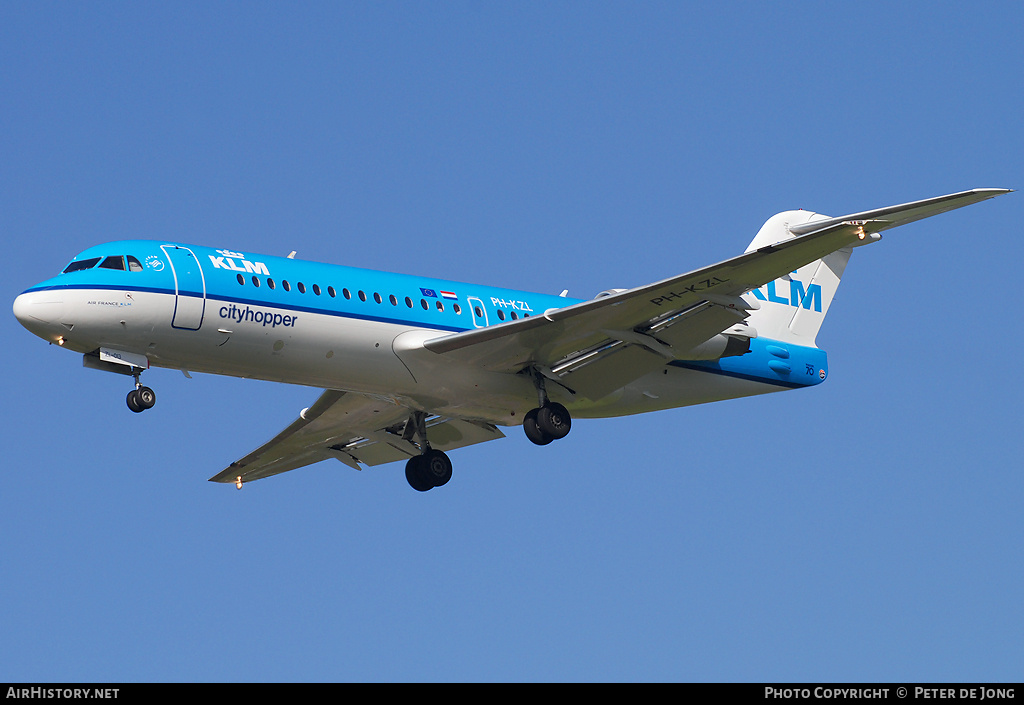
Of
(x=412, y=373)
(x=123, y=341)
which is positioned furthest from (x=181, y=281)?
(x=412, y=373)

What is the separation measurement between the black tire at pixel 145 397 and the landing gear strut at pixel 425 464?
255 inches

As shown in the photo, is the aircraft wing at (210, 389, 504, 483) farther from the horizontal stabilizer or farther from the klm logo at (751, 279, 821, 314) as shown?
the horizontal stabilizer

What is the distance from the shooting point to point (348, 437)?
28.7 m

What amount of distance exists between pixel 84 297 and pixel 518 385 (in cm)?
822

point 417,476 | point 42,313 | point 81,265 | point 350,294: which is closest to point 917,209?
point 350,294

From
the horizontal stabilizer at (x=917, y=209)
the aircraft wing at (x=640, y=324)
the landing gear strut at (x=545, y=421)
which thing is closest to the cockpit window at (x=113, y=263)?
the aircraft wing at (x=640, y=324)

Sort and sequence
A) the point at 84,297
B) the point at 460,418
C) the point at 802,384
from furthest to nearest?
the point at 802,384 < the point at 460,418 < the point at 84,297

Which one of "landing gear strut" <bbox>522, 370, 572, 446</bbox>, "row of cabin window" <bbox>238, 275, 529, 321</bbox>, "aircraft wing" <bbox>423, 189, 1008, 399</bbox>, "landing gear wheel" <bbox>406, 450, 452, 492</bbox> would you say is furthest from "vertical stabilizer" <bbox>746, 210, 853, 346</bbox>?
"landing gear wheel" <bbox>406, 450, 452, 492</bbox>

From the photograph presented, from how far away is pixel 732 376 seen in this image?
2808 cm

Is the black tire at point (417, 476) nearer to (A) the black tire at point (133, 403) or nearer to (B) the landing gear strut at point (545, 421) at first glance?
(B) the landing gear strut at point (545, 421)

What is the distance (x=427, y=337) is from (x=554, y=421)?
9.70ft
